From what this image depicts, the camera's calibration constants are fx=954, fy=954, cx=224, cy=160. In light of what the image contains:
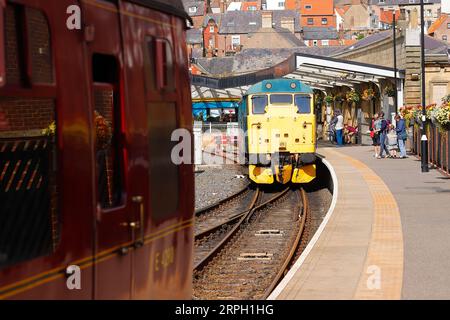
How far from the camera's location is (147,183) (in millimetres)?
6492

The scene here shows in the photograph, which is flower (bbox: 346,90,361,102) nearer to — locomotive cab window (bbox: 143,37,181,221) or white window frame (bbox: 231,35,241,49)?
locomotive cab window (bbox: 143,37,181,221)

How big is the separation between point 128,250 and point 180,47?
2.12m

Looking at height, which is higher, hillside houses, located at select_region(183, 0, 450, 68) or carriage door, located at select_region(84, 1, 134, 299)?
hillside houses, located at select_region(183, 0, 450, 68)

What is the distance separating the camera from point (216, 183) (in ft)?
99.8

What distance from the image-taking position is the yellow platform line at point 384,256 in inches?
387

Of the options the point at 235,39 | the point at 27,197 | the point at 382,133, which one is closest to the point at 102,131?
the point at 27,197

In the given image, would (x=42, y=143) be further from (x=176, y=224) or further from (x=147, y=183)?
(x=176, y=224)

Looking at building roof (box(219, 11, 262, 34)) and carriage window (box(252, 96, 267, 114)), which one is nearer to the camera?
carriage window (box(252, 96, 267, 114))

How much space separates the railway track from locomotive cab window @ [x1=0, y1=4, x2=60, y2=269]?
669 cm

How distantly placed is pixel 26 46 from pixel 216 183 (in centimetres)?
2563

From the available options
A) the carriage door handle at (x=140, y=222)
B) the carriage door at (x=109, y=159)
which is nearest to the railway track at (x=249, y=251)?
the carriage door handle at (x=140, y=222)

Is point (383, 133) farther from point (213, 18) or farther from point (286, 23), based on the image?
point (213, 18)

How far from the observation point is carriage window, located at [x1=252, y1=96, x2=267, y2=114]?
2742cm

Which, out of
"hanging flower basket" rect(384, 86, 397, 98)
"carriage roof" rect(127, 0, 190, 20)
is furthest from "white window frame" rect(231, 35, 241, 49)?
"carriage roof" rect(127, 0, 190, 20)
